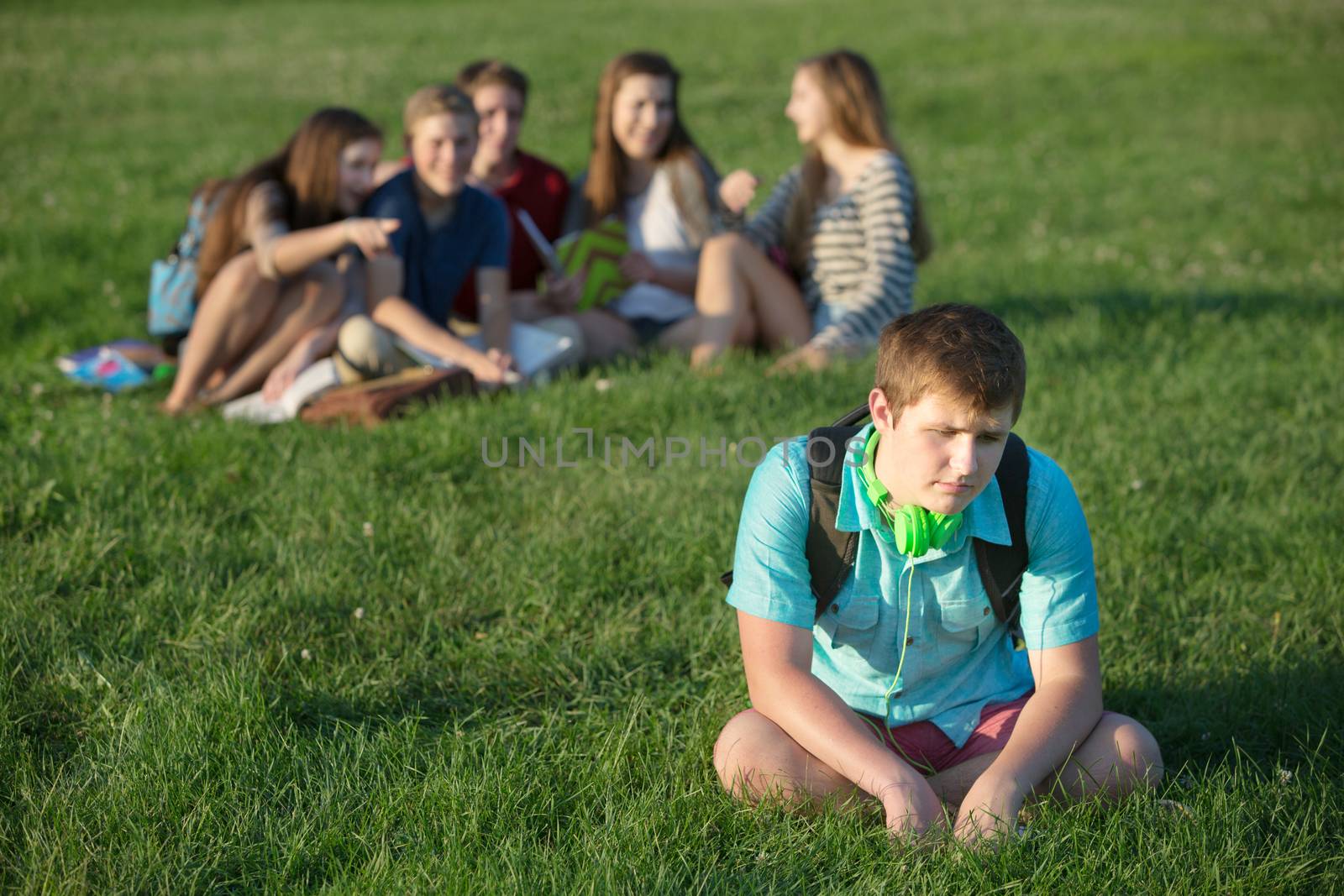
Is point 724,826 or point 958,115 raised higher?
point 958,115

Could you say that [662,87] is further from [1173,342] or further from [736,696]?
[736,696]

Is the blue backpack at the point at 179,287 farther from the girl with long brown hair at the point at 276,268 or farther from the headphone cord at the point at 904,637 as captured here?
the headphone cord at the point at 904,637

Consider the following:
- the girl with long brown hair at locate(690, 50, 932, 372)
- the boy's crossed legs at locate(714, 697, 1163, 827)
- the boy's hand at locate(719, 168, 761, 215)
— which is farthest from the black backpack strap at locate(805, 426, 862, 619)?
the boy's hand at locate(719, 168, 761, 215)

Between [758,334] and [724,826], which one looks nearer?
[724,826]

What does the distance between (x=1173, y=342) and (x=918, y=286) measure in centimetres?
206

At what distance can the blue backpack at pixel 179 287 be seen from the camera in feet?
21.5

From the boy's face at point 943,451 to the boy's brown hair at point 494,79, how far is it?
15.9 ft

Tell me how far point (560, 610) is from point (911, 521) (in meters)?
1.64

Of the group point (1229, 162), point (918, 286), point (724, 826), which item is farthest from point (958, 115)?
point (724, 826)

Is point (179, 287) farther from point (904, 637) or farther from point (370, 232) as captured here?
point (904, 637)

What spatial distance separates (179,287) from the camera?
655 centimetres

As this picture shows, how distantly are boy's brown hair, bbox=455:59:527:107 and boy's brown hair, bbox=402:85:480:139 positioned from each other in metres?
0.72

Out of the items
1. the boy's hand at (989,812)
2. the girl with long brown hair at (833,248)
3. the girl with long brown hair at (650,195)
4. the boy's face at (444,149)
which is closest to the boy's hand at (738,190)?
the girl with long brown hair at (650,195)

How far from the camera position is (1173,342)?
6902 mm
